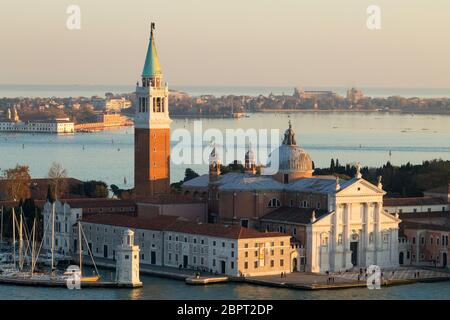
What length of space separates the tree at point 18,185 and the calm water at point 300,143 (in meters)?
9.47

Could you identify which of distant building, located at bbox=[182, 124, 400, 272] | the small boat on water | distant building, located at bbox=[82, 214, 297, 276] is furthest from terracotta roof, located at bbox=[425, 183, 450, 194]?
the small boat on water

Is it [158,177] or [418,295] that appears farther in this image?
[158,177]

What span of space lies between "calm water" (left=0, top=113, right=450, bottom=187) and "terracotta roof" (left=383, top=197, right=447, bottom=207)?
59.0 ft

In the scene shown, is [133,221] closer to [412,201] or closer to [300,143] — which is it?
[412,201]

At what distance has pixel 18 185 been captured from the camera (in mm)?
43844

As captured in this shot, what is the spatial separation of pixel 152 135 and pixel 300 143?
→ 4584cm

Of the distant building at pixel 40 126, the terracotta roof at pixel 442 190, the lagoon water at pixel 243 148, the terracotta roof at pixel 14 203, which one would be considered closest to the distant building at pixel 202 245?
the lagoon water at pixel 243 148

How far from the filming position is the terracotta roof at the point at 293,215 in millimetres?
32500

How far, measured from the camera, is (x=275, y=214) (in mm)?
33531

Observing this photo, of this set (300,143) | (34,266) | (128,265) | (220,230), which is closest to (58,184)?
(34,266)

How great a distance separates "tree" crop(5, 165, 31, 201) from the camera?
43094 millimetres
